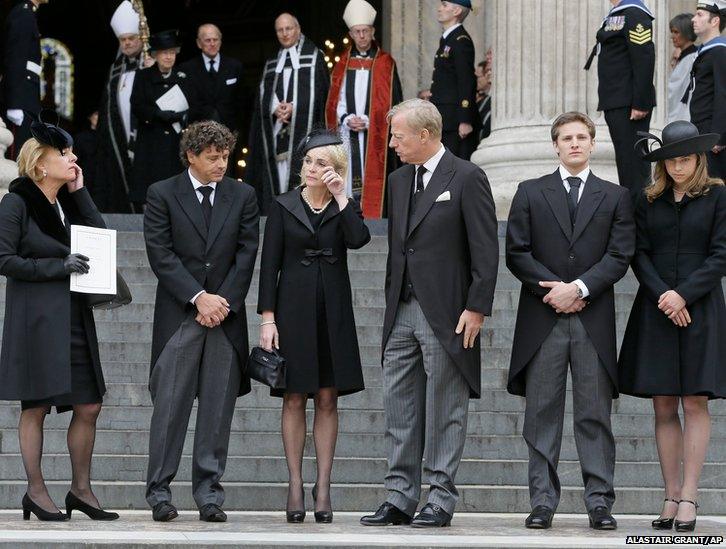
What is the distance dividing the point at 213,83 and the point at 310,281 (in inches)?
267

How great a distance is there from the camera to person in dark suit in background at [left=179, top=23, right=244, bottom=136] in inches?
587

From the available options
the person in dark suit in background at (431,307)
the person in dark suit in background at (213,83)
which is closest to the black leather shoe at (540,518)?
the person in dark suit in background at (431,307)

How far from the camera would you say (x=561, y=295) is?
8.23 m

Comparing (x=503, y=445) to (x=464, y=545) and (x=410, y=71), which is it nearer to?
(x=464, y=545)

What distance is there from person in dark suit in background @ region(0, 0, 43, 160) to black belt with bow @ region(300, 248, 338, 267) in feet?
19.0

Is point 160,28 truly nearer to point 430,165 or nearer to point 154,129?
point 154,129

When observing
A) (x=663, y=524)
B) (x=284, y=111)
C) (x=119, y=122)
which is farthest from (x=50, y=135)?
(x=119, y=122)

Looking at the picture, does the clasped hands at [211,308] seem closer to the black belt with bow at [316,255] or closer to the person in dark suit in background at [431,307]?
the black belt with bow at [316,255]

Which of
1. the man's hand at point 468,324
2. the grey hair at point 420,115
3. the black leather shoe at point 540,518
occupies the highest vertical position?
the grey hair at point 420,115

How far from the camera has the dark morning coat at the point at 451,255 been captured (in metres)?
8.20

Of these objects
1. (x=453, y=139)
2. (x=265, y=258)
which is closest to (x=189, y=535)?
(x=265, y=258)

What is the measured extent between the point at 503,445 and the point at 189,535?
8.86 ft

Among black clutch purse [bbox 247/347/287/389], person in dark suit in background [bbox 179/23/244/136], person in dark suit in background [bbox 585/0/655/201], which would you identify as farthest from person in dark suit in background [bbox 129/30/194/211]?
black clutch purse [bbox 247/347/287/389]

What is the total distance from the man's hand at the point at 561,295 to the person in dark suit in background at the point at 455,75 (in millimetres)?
6332
